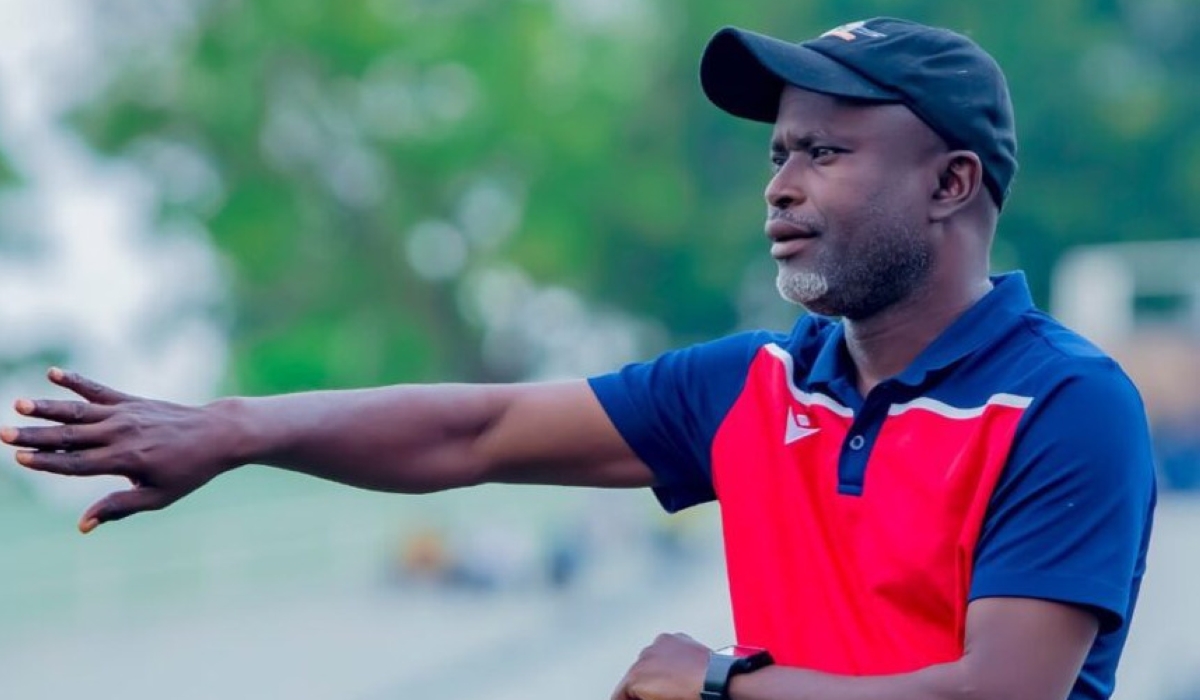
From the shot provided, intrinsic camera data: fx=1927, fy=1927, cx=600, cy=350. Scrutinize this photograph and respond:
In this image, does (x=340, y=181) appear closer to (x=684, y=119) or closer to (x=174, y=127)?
(x=174, y=127)

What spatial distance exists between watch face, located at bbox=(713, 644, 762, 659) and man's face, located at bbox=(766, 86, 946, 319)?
457 mm

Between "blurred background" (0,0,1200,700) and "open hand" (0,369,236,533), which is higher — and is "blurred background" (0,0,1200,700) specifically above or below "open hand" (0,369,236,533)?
above

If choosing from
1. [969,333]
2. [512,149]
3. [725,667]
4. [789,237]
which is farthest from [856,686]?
[512,149]

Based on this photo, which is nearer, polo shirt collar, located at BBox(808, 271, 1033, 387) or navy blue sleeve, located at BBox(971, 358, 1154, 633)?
navy blue sleeve, located at BBox(971, 358, 1154, 633)

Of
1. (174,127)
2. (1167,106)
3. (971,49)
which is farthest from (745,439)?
(1167,106)

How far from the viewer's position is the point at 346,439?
8.88 feet

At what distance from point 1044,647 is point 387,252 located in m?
29.5

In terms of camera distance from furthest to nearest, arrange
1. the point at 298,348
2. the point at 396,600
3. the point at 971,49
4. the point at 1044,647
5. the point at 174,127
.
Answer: the point at 298,348
the point at 174,127
the point at 396,600
the point at 971,49
the point at 1044,647

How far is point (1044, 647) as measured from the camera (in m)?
2.28

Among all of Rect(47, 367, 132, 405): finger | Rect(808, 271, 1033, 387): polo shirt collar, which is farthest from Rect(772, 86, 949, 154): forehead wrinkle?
Rect(47, 367, 132, 405): finger

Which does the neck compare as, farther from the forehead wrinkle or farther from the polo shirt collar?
the forehead wrinkle

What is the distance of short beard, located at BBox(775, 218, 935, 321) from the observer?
2.51 meters

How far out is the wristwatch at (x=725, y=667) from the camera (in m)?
2.41

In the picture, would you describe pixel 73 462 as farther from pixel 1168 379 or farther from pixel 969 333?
pixel 1168 379
